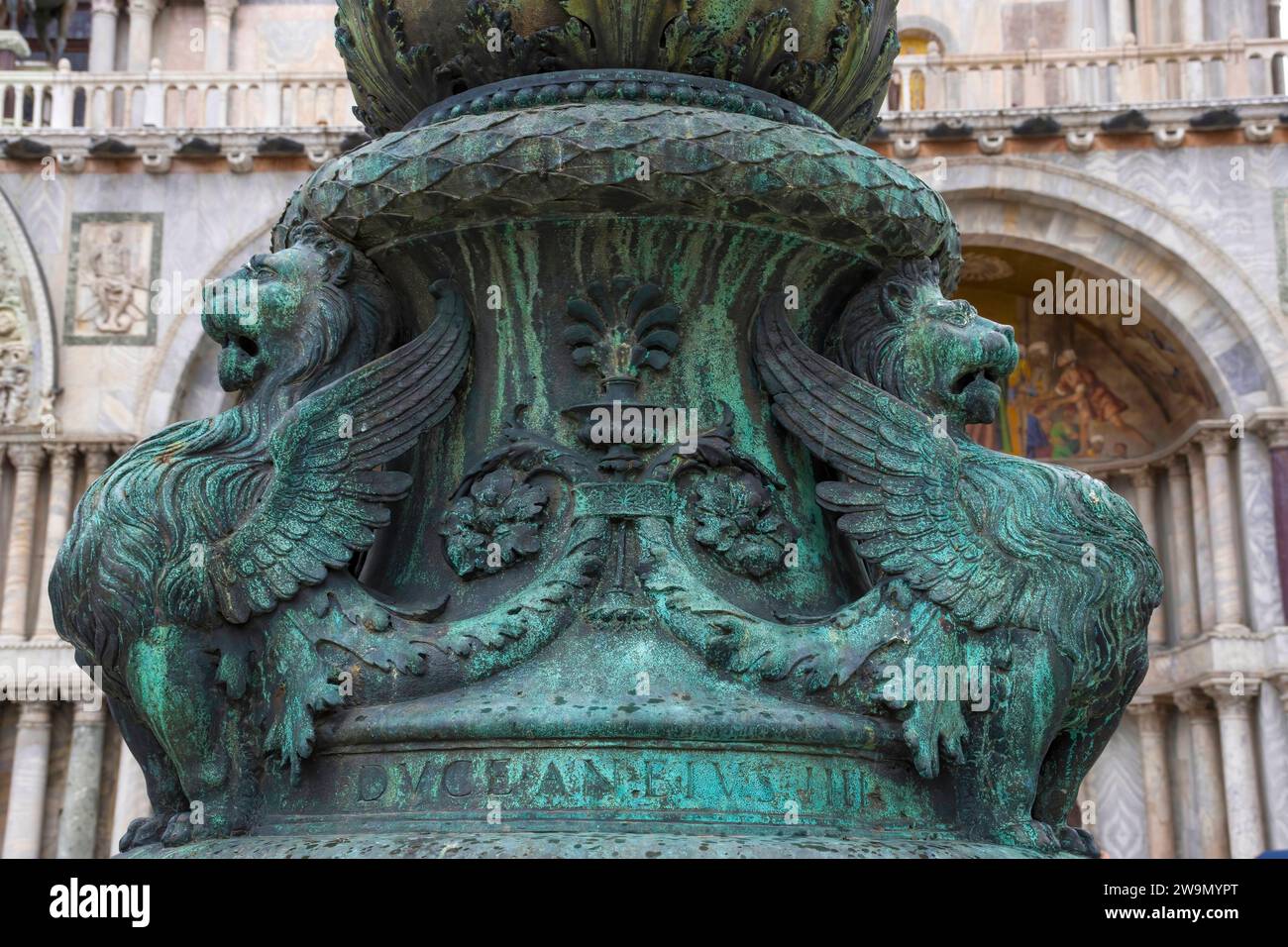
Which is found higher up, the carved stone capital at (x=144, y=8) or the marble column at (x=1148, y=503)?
the carved stone capital at (x=144, y=8)

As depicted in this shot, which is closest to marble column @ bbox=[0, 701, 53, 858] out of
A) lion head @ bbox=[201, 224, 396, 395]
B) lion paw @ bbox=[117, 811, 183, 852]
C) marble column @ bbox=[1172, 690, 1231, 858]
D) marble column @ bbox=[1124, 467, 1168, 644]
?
marble column @ bbox=[1172, 690, 1231, 858]

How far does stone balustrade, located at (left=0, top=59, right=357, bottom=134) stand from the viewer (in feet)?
57.0

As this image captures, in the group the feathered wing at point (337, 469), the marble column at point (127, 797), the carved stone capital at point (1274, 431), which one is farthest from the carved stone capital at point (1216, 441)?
the feathered wing at point (337, 469)

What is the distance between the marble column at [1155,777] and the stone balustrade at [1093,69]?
6.26 m

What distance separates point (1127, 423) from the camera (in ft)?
61.2

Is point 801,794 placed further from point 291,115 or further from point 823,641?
point 291,115

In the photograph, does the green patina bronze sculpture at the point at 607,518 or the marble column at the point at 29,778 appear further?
the marble column at the point at 29,778

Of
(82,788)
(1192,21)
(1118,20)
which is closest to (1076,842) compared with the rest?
(82,788)

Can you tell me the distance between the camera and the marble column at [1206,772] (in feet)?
53.3

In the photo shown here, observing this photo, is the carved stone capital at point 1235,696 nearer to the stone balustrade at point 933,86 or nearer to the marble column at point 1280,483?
the marble column at point 1280,483

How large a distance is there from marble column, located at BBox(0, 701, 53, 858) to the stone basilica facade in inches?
1.1

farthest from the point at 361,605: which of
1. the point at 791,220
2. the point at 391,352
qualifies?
the point at 791,220

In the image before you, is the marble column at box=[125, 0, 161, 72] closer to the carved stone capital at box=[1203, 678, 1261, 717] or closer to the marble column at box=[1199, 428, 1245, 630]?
the marble column at box=[1199, 428, 1245, 630]

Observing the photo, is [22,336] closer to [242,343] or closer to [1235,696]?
[1235,696]
